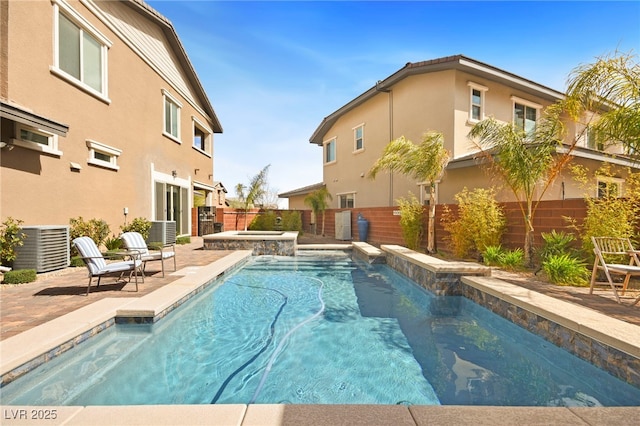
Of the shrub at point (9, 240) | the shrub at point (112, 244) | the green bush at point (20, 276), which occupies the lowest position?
the green bush at point (20, 276)

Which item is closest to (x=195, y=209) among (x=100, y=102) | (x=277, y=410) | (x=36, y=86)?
(x=100, y=102)

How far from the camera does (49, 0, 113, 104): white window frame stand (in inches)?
295

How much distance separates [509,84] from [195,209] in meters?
16.8

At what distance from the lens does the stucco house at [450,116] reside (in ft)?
39.5

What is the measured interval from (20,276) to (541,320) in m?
8.81

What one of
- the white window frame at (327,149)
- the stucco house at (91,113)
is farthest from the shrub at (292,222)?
the stucco house at (91,113)

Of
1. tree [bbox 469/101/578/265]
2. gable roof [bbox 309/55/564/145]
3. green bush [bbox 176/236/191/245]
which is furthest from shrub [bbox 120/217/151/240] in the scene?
gable roof [bbox 309/55/564/145]

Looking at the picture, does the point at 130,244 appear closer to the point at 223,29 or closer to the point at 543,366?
the point at 543,366

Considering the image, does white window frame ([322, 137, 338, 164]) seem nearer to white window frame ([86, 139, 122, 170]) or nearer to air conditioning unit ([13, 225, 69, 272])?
white window frame ([86, 139, 122, 170])

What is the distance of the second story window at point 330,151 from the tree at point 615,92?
15509 mm

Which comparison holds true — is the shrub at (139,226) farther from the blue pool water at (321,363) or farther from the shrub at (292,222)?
the shrub at (292,222)

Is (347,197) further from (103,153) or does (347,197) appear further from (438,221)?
(103,153)

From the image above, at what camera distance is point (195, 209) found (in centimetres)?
1745

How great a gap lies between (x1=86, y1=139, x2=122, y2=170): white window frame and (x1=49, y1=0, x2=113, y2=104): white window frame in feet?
4.69
